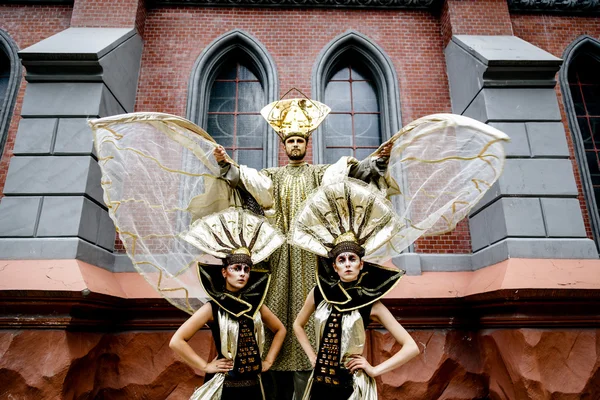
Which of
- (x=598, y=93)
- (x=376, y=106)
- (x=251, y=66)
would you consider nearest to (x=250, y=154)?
(x=251, y=66)

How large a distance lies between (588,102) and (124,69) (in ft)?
26.1

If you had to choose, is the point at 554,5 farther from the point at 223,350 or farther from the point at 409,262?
the point at 223,350

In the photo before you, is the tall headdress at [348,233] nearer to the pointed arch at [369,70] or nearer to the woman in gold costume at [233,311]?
the woman in gold costume at [233,311]

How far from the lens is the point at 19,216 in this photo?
187 inches

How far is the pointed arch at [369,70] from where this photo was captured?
647 cm

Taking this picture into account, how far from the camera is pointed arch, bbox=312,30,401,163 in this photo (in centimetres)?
647

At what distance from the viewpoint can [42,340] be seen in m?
4.04

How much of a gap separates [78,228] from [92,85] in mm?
2016

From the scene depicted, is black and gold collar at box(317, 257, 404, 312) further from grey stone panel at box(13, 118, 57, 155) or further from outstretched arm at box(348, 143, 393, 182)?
grey stone panel at box(13, 118, 57, 155)

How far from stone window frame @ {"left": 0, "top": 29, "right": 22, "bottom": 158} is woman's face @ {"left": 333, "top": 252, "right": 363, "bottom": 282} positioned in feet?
20.4

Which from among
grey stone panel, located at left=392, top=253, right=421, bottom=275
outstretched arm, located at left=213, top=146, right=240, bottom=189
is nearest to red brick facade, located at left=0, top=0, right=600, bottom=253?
grey stone panel, located at left=392, top=253, right=421, bottom=275

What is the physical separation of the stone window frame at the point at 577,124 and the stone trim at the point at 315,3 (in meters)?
2.44

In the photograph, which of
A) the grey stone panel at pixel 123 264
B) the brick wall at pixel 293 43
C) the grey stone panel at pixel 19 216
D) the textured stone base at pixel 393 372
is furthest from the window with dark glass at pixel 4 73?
the textured stone base at pixel 393 372

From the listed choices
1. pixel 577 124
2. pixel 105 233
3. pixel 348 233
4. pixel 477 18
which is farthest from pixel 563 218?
pixel 105 233
